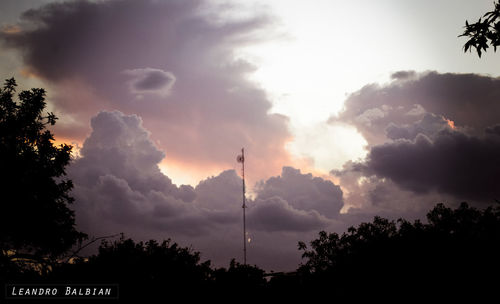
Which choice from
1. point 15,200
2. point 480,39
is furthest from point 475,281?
point 15,200

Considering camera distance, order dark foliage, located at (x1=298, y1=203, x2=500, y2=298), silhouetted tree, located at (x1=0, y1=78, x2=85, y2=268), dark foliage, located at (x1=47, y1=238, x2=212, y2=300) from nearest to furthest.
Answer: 1. dark foliage, located at (x1=298, y1=203, x2=500, y2=298)
2. dark foliage, located at (x1=47, y1=238, x2=212, y2=300)
3. silhouetted tree, located at (x1=0, y1=78, x2=85, y2=268)

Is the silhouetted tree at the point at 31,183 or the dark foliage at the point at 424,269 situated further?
the silhouetted tree at the point at 31,183

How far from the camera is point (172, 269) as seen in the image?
15.7 metres

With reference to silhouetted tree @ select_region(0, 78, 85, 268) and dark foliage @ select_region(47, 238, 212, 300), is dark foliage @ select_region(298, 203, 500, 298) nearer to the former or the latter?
dark foliage @ select_region(47, 238, 212, 300)

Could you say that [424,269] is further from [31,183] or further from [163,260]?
[31,183]

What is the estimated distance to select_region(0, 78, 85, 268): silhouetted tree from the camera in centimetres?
1677

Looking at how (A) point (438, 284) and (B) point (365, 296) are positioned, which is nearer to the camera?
(A) point (438, 284)

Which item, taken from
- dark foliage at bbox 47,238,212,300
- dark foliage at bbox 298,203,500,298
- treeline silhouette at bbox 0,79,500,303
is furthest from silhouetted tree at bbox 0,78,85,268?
dark foliage at bbox 298,203,500,298

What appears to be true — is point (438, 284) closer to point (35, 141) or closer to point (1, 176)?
point (1, 176)

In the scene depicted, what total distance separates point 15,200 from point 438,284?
68.5ft

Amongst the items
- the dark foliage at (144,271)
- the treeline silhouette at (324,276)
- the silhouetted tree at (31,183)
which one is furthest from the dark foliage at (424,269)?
the silhouetted tree at (31,183)

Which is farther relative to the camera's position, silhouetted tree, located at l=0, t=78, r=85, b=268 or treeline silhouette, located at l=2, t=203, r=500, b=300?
silhouetted tree, located at l=0, t=78, r=85, b=268

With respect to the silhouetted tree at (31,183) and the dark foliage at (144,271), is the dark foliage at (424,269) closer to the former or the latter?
the dark foliage at (144,271)

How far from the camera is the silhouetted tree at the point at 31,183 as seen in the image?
16.8 m
